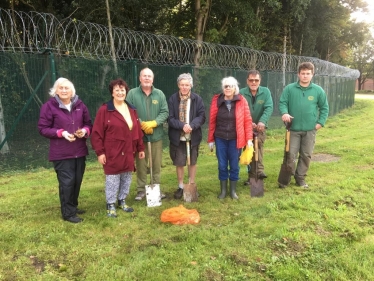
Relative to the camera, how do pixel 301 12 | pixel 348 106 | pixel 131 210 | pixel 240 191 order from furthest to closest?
1. pixel 348 106
2. pixel 301 12
3. pixel 240 191
4. pixel 131 210

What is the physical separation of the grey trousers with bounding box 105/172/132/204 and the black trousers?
1.25 ft

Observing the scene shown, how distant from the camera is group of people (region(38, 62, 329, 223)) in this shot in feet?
13.2

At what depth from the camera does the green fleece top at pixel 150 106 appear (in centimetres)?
473

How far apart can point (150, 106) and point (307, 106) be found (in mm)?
2536

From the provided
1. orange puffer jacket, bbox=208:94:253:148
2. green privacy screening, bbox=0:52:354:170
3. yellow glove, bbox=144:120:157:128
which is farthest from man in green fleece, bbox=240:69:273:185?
green privacy screening, bbox=0:52:354:170

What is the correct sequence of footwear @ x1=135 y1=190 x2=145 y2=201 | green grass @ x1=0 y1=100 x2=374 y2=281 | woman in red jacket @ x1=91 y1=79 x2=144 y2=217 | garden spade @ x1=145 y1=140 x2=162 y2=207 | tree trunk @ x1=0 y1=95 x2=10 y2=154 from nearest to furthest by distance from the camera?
1. green grass @ x1=0 y1=100 x2=374 y2=281
2. woman in red jacket @ x1=91 y1=79 x2=144 y2=217
3. garden spade @ x1=145 y1=140 x2=162 y2=207
4. footwear @ x1=135 y1=190 x2=145 y2=201
5. tree trunk @ x1=0 y1=95 x2=10 y2=154

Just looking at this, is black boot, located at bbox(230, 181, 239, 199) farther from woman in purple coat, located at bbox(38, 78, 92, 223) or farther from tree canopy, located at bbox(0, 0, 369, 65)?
tree canopy, located at bbox(0, 0, 369, 65)

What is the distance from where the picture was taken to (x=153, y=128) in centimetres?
479

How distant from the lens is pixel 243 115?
189 inches

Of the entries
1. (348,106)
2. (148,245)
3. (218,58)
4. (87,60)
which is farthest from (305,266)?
(348,106)

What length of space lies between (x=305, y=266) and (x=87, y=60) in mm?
6306

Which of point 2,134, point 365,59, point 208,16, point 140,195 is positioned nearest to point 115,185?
point 140,195

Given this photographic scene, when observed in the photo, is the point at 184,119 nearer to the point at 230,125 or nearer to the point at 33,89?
the point at 230,125

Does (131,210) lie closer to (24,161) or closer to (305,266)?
(305,266)
